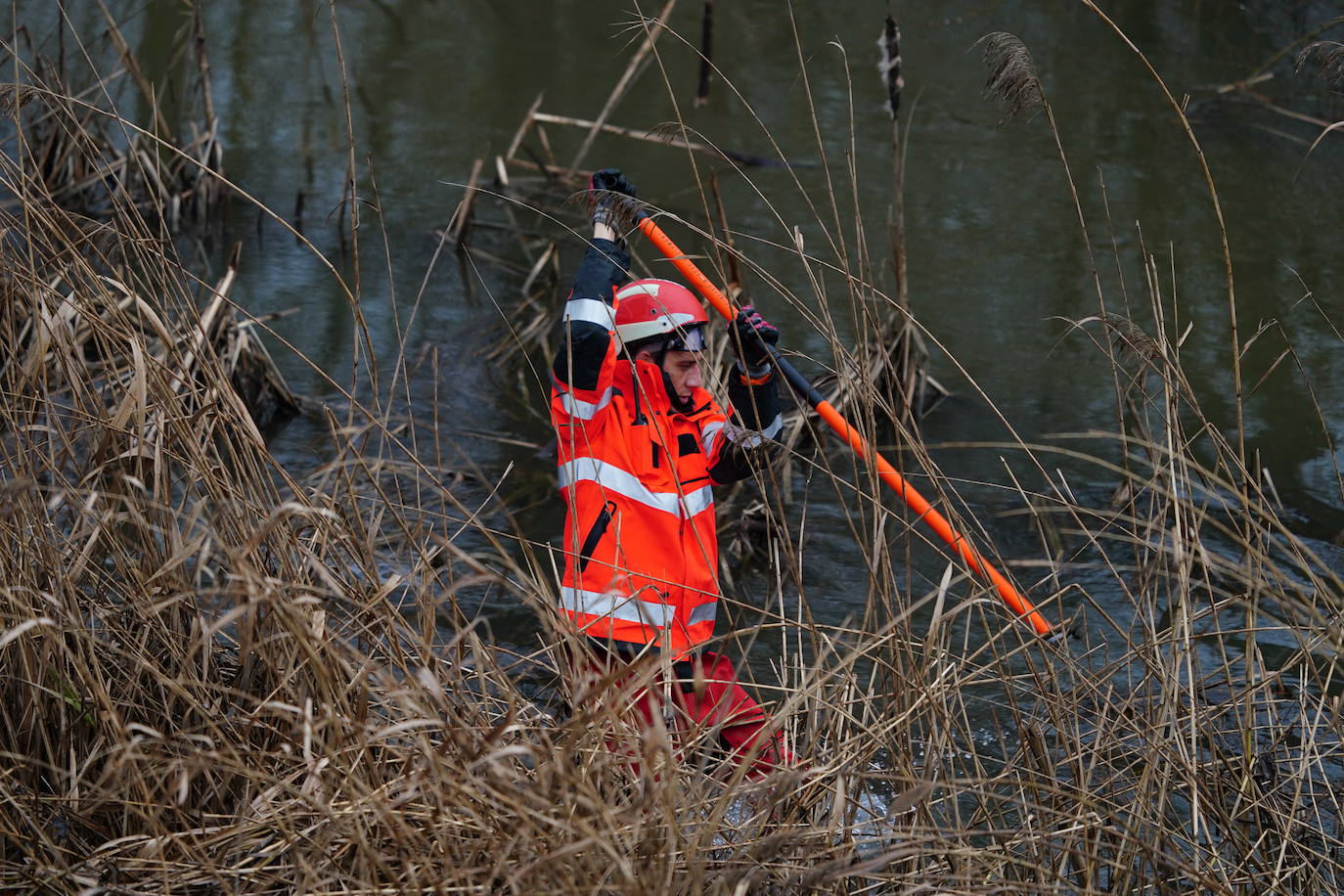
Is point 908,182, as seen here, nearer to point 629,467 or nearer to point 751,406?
point 751,406

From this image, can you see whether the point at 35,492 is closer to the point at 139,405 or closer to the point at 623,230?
the point at 139,405

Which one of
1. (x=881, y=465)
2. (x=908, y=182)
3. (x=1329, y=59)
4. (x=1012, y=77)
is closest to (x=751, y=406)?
(x=881, y=465)

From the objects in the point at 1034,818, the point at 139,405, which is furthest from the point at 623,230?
the point at 1034,818

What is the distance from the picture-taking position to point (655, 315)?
324cm

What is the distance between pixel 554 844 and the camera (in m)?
1.91

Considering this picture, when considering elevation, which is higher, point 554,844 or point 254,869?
point 554,844

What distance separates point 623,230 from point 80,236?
99cm

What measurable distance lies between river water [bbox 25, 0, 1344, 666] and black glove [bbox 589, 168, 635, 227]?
64.4 inches

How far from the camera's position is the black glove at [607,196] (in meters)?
2.38

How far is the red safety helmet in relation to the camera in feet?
10.6

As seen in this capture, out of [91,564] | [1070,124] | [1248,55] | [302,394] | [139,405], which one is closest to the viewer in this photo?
[139,405]

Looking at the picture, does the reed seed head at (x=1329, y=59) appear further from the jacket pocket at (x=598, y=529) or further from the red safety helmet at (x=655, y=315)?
the jacket pocket at (x=598, y=529)

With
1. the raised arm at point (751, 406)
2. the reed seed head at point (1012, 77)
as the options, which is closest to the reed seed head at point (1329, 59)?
the reed seed head at point (1012, 77)

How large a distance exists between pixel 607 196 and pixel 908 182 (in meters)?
6.50
